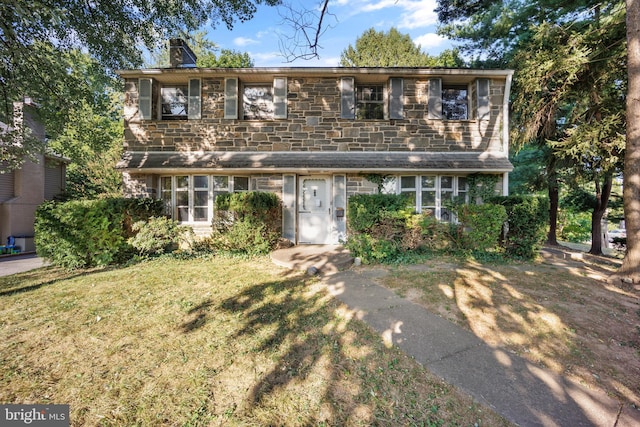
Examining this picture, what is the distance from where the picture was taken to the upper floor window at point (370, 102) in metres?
8.70

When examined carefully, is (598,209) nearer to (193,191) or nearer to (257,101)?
(257,101)

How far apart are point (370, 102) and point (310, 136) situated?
95.2 inches

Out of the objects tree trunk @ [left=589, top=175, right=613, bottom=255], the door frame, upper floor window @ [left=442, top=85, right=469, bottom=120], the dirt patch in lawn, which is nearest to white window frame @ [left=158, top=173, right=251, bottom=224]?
the door frame

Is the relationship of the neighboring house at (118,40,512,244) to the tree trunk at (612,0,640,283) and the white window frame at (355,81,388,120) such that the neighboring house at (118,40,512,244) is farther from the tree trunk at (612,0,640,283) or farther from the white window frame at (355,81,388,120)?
the tree trunk at (612,0,640,283)

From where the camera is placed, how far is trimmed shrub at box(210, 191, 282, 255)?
6.99 m

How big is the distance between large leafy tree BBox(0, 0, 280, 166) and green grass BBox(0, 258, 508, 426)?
467 cm

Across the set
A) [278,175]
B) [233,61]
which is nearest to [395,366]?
[278,175]

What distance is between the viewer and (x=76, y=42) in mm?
6637

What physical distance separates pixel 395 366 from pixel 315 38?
4.89m

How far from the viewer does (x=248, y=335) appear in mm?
3158

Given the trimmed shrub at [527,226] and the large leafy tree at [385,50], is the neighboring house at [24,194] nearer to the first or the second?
the trimmed shrub at [527,226]

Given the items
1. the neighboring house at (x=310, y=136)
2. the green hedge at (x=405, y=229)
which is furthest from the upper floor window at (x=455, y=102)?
the green hedge at (x=405, y=229)

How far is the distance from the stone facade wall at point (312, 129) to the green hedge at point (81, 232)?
305 centimetres

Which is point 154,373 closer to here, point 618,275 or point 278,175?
point 278,175
